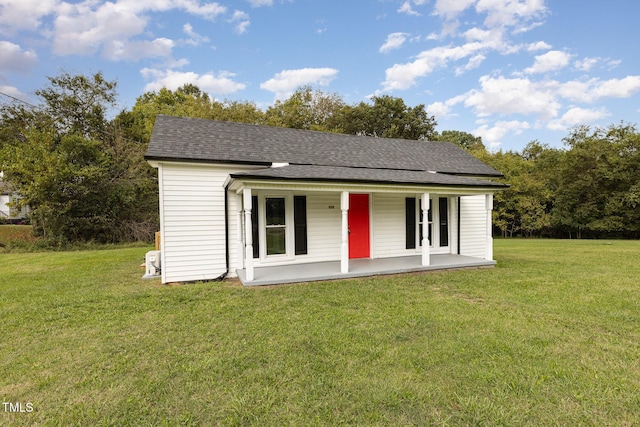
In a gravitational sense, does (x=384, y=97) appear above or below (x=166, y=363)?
above

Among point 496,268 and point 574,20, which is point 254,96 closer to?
point 574,20

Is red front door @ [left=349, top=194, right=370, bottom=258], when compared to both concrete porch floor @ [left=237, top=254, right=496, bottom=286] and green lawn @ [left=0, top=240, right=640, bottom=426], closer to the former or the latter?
concrete porch floor @ [left=237, top=254, right=496, bottom=286]

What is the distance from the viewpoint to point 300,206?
7.79m

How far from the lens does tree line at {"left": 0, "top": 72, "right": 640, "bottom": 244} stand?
534 inches

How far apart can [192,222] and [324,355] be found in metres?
4.84

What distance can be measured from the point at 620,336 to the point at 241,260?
6.69 meters

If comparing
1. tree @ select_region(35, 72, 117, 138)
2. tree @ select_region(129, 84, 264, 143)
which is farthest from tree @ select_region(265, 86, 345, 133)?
tree @ select_region(35, 72, 117, 138)

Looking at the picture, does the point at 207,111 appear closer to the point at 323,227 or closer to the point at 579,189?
the point at 323,227

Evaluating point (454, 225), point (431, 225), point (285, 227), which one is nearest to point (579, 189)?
point (454, 225)

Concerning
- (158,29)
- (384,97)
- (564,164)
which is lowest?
(564,164)

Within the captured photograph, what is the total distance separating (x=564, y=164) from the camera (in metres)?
21.3

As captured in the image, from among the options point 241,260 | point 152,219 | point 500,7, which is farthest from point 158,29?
point 500,7

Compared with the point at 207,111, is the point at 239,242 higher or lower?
lower

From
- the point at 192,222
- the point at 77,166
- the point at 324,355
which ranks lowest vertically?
the point at 324,355
